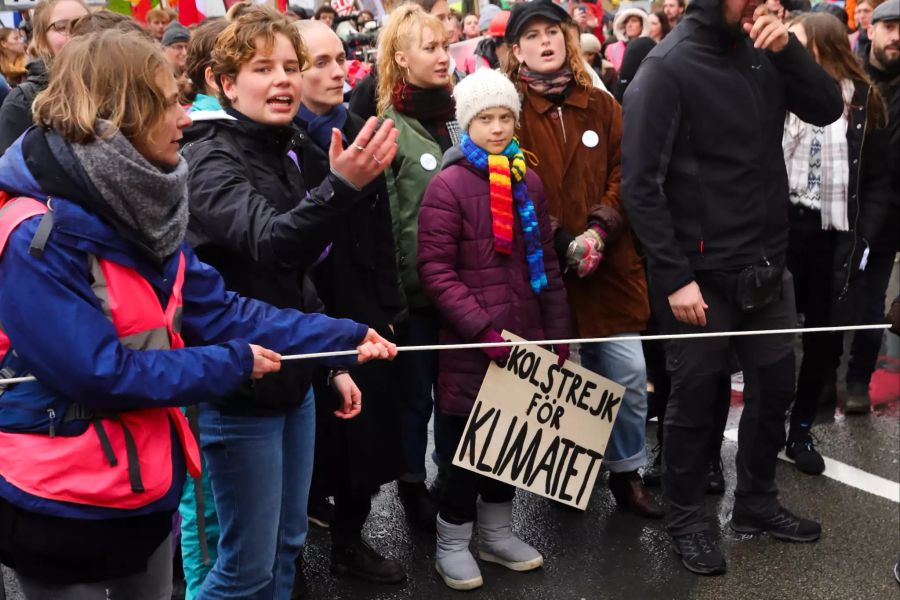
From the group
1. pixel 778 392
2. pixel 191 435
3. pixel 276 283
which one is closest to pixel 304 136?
pixel 276 283

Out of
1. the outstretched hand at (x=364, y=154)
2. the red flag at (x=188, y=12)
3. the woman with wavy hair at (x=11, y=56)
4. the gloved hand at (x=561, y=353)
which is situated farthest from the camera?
the red flag at (x=188, y=12)

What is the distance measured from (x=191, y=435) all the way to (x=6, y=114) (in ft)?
7.24

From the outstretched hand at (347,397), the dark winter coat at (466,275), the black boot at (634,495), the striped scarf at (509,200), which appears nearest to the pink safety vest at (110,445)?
the outstretched hand at (347,397)

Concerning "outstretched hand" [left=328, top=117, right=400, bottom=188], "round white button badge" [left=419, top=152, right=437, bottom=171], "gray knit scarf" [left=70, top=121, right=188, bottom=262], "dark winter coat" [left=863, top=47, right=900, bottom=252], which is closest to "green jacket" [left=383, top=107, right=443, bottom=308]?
"round white button badge" [left=419, top=152, right=437, bottom=171]

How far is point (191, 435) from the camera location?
8.07 ft

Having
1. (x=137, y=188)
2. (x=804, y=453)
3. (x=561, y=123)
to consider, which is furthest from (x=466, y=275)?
(x=804, y=453)

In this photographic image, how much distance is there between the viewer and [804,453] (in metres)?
4.92

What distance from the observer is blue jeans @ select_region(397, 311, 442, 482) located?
4332 mm

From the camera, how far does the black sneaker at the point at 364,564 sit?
3967 mm

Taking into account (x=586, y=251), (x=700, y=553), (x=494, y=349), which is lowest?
(x=700, y=553)

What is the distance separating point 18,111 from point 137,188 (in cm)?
216

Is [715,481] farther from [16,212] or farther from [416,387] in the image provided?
[16,212]

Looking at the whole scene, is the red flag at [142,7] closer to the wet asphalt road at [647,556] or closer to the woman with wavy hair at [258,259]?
the wet asphalt road at [647,556]

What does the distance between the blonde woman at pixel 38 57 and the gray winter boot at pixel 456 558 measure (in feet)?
7.31
